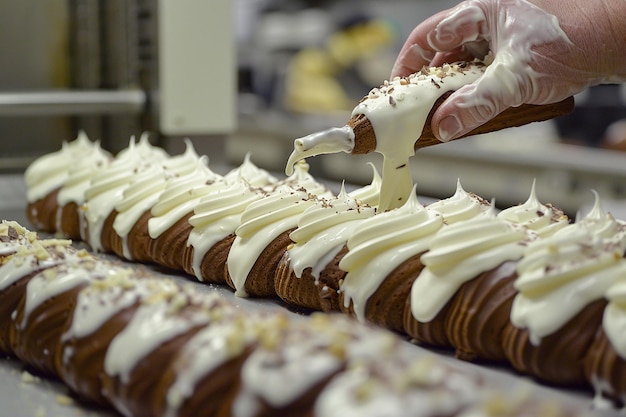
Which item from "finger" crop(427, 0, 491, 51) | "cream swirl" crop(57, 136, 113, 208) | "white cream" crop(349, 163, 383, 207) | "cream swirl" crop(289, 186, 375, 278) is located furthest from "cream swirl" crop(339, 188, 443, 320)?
"cream swirl" crop(57, 136, 113, 208)

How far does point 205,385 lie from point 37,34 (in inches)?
119

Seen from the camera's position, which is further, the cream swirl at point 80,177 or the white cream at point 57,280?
the cream swirl at point 80,177

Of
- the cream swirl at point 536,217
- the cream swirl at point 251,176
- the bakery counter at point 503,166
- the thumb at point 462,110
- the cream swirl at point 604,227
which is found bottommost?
the bakery counter at point 503,166

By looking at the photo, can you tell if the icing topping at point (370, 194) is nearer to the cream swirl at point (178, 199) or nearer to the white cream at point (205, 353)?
the cream swirl at point (178, 199)

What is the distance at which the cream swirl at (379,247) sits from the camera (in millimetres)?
1942

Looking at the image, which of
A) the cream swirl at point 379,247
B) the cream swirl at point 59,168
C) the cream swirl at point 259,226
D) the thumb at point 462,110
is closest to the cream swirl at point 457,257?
the cream swirl at point 379,247

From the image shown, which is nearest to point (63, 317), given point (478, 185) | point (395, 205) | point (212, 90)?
point (395, 205)

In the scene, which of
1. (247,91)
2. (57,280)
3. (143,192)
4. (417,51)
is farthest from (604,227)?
(247,91)

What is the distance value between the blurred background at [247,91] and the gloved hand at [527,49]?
1.66m

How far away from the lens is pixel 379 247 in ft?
6.45

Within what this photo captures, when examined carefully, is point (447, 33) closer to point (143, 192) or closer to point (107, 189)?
point (143, 192)

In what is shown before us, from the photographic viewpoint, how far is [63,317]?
66.7 inches

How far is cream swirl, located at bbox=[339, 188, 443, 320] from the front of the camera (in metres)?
1.94

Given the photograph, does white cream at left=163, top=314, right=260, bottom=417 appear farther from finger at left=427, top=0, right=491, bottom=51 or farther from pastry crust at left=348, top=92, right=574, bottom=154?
finger at left=427, top=0, right=491, bottom=51
